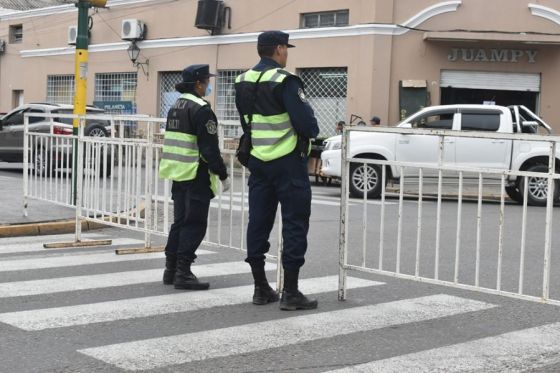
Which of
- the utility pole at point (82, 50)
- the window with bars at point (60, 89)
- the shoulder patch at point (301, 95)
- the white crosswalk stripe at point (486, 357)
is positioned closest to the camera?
the white crosswalk stripe at point (486, 357)

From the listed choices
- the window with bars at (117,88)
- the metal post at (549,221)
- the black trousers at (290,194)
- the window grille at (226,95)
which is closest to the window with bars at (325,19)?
the window grille at (226,95)

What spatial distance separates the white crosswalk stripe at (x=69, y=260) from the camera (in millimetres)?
8023

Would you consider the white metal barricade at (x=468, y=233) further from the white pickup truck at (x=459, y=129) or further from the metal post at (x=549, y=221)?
the white pickup truck at (x=459, y=129)

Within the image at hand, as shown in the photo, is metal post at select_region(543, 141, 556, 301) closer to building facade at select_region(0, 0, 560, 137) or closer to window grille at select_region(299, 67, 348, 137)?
→ building facade at select_region(0, 0, 560, 137)

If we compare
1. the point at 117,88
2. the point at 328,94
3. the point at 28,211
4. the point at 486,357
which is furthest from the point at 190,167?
the point at 117,88

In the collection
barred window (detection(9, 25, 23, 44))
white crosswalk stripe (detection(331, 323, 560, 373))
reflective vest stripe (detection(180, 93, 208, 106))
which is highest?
barred window (detection(9, 25, 23, 44))

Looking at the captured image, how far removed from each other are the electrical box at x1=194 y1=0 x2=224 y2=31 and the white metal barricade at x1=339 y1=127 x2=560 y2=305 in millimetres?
18897

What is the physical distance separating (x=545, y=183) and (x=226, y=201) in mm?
3182

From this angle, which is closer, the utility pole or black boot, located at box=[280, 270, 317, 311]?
black boot, located at box=[280, 270, 317, 311]

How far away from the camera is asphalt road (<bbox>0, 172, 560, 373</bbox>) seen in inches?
195

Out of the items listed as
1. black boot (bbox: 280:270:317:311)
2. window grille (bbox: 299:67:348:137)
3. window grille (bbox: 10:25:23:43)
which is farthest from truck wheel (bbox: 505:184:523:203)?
window grille (bbox: 10:25:23:43)

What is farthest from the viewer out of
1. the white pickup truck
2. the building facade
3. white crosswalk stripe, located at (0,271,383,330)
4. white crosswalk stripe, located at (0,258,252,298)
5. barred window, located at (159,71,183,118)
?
barred window, located at (159,71,183,118)

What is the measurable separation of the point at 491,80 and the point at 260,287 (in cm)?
1700

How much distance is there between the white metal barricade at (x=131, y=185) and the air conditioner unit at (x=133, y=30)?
1850cm
